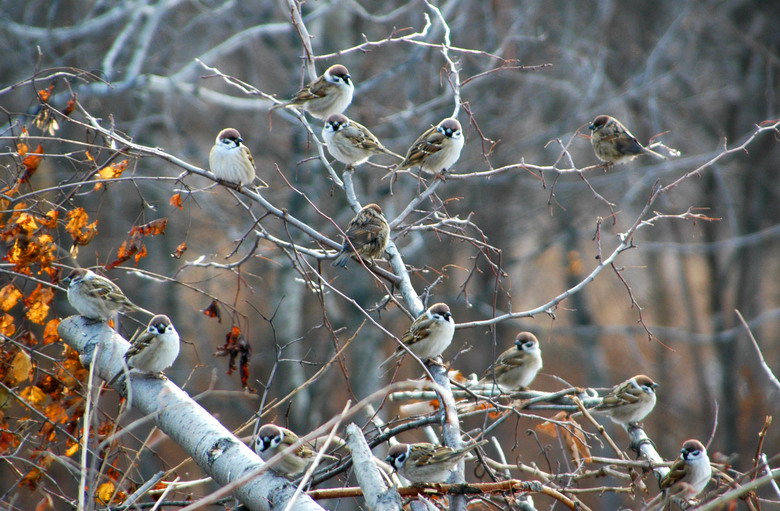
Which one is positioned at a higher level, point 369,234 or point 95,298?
point 369,234

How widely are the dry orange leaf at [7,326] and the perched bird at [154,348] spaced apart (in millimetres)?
640

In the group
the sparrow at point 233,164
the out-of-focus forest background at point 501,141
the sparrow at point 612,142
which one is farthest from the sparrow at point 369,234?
the out-of-focus forest background at point 501,141

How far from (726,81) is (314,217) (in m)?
7.32

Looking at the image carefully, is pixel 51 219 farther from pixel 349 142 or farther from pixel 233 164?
pixel 349 142

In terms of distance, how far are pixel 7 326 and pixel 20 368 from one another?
0.94 feet

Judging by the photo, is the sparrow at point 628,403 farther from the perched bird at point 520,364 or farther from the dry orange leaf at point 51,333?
the dry orange leaf at point 51,333

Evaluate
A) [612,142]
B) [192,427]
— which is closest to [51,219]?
[192,427]

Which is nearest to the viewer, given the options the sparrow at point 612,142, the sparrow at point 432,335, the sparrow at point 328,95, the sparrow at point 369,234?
the sparrow at point 369,234

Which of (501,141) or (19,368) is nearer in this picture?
(19,368)

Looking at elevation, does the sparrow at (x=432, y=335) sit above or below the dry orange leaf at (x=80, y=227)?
below

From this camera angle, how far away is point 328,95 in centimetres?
638

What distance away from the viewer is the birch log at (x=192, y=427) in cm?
340

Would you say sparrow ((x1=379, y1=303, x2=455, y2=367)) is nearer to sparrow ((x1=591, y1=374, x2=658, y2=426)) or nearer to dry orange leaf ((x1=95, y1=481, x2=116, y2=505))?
sparrow ((x1=591, y1=374, x2=658, y2=426))

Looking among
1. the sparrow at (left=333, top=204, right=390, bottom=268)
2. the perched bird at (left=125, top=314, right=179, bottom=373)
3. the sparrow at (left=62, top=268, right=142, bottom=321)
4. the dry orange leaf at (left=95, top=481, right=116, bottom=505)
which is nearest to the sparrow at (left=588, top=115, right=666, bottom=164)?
the sparrow at (left=333, top=204, right=390, bottom=268)
